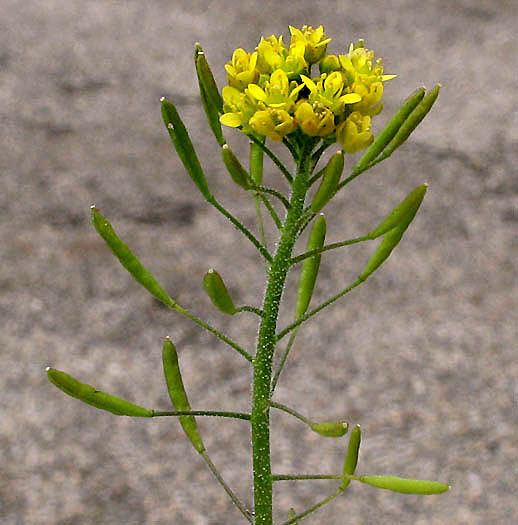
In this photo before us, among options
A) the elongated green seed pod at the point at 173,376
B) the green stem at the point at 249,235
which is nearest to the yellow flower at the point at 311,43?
the green stem at the point at 249,235

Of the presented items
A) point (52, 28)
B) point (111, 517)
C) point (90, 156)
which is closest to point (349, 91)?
point (111, 517)

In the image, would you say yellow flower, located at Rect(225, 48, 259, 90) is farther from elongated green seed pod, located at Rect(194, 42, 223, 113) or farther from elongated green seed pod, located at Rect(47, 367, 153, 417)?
elongated green seed pod, located at Rect(47, 367, 153, 417)

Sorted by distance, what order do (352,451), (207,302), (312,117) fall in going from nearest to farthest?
(312,117) < (352,451) < (207,302)

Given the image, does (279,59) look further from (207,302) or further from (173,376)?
(207,302)

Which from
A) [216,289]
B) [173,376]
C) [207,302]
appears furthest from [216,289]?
[207,302]

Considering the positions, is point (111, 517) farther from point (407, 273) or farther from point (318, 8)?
point (318, 8)

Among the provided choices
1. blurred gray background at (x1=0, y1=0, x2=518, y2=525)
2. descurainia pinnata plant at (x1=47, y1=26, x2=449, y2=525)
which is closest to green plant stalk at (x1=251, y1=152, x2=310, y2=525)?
descurainia pinnata plant at (x1=47, y1=26, x2=449, y2=525)

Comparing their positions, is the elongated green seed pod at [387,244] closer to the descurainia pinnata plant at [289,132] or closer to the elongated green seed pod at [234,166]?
the descurainia pinnata plant at [289,132]
